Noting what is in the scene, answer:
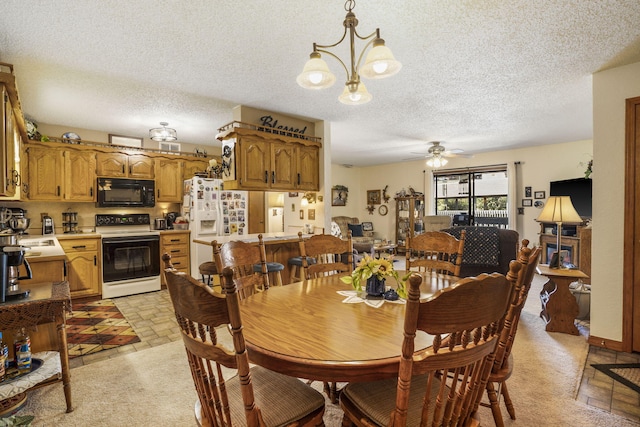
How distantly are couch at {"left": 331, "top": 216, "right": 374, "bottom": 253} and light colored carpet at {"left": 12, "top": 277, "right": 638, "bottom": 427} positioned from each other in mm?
4423

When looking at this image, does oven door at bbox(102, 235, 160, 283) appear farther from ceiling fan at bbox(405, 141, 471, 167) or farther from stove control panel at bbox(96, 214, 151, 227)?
ceiling fan at bbox(405, 141, 471, 167)

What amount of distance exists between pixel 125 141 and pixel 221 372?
17.8 feet

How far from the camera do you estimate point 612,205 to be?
9.00ft

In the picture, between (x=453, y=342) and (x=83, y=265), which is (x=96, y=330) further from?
(x=453, y=342)

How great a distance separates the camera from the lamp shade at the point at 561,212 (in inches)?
130

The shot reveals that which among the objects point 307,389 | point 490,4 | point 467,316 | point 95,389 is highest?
point 490,4

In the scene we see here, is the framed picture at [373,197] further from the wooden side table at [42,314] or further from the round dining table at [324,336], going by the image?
the wooden side table at [42,314]

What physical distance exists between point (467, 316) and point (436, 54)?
7.56ft

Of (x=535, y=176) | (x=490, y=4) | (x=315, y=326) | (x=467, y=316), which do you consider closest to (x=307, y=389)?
(x=315, y=326)

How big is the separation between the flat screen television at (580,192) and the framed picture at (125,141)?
24.6 feet

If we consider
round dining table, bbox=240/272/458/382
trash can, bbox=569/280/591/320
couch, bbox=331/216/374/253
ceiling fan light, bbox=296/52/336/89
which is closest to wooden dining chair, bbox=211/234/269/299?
round dining table, bbox=240/272/458/382

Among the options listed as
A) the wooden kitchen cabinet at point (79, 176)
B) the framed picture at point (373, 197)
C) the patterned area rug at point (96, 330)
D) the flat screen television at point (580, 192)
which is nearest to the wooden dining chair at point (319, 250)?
the patterned area rug at point (96, 330)

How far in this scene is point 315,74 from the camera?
5.64ft

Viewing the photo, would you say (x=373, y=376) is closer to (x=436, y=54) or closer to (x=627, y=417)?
(x=627, y=417)
